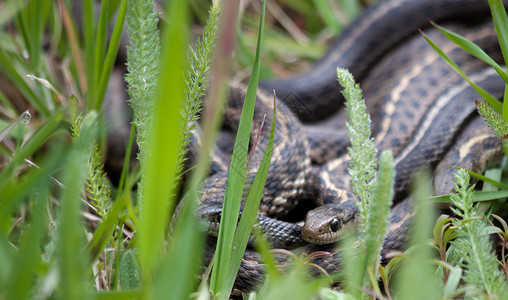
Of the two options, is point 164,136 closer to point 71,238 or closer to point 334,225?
point 71,238

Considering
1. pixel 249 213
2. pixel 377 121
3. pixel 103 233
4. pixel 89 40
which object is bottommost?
pixel 377 121

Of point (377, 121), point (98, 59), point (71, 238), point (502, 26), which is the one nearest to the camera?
point (71, 238)

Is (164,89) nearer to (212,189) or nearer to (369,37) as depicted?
(212,189)

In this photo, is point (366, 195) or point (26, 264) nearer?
point (26, 264)

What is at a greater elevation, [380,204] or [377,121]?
[380,204]

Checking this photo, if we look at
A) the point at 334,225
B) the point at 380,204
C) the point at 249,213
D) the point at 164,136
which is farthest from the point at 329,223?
the point at 164,136

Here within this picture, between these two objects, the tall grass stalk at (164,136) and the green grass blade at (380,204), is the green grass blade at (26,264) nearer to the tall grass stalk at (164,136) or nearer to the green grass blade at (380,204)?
the tall grass stalk at (164,136)

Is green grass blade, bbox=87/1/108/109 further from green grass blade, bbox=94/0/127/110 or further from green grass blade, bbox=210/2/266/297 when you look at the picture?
green grass blade, bbox=210/2/266/297

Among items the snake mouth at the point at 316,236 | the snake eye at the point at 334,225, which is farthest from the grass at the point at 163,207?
the snake eye at the point at 334,225
